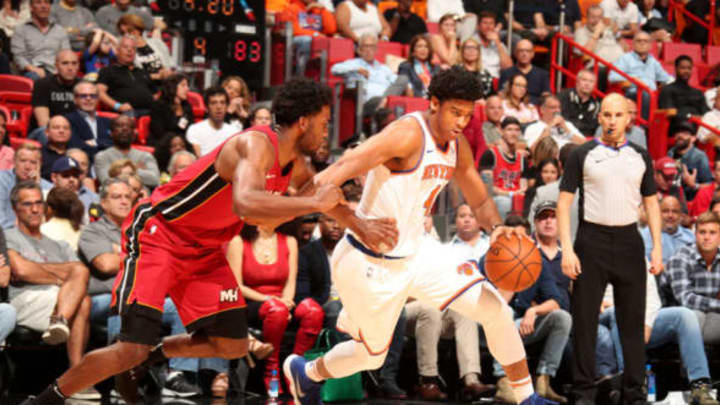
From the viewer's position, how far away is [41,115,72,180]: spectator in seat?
9328 millimetres

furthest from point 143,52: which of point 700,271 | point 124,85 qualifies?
point 700,271

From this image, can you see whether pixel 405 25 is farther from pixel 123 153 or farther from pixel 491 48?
pixel 123 153

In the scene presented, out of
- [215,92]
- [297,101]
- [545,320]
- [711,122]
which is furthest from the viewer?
[711,122]

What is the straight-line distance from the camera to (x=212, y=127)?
1059cm

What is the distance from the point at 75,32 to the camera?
39.8 ft

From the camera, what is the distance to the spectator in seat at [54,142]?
933 centimetres

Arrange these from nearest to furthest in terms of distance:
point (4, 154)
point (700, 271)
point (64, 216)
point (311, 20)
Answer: point (64, 216) < point (700, 271) < point (4, 154) < point (311, 20)

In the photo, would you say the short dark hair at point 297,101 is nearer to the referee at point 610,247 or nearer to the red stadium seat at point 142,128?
the referee at point 610,247

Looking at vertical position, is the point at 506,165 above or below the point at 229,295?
above

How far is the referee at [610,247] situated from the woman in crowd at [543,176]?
2183mm

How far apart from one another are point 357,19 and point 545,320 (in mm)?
6493

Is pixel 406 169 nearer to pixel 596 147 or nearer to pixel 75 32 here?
pixel 596 147

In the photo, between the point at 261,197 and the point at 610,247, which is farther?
the point at 610,247

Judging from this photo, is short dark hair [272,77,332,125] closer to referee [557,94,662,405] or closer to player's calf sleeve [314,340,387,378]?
player's calf sleeve [314,340,387,378]
